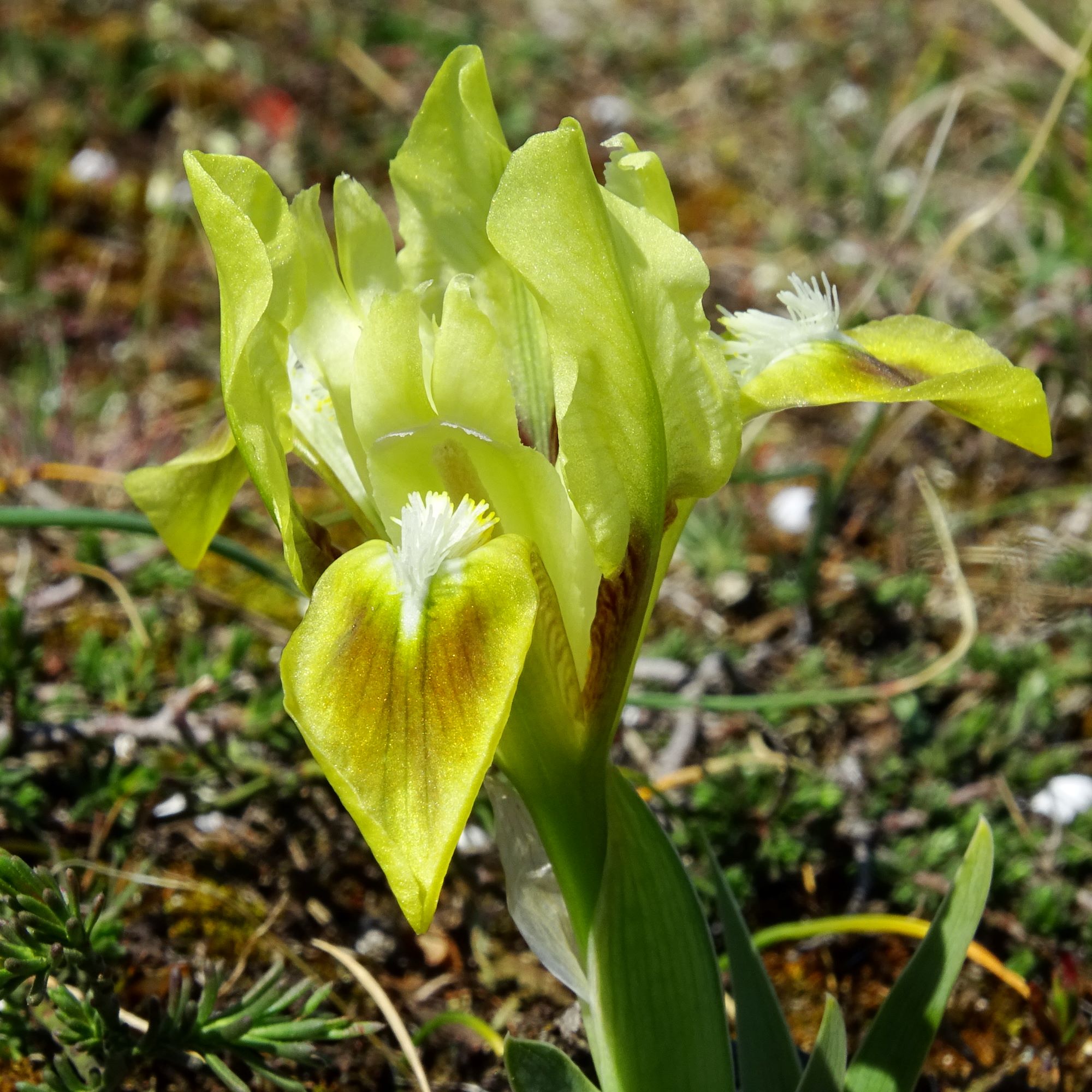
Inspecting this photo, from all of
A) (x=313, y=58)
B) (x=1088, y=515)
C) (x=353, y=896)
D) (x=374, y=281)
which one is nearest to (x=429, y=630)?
(x=374, y=281)

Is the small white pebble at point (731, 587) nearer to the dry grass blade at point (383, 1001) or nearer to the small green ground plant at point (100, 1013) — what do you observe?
the dry grass blade at point (383, 1001)

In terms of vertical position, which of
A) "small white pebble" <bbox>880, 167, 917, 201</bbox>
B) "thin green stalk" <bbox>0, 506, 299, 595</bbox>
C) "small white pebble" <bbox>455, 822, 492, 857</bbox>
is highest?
"thin green stalk" <bbox>0, 506, 299, 595</bbox>

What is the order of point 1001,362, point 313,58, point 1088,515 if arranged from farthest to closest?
point 313,58, point 1088,515, point 1001,362

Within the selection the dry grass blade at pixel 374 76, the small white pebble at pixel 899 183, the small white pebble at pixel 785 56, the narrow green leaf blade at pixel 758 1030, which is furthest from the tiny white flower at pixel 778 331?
the small white pebble at pixel 785 56

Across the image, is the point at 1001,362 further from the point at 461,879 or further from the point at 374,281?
the point at 461,879

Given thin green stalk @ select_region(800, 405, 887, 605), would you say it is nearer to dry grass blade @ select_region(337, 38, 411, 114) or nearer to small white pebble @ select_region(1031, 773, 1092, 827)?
small white pebble @ select_region(1031, 773, 1092, 827)

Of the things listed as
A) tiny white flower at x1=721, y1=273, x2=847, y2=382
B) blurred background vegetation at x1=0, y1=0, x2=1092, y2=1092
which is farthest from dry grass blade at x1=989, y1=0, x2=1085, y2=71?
tiny white flower at x1=721, y1=273, x2=847, y2=382
